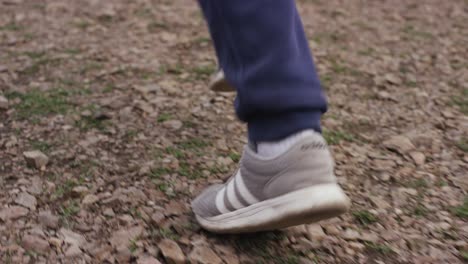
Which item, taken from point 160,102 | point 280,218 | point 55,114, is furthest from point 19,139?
point 280,218

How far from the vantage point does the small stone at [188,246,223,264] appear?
1291 millimetres

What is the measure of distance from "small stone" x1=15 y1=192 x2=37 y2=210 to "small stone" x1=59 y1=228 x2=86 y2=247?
0.15 metres

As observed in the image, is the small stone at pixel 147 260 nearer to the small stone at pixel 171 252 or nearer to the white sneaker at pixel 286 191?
the small stone at pixel 171 252

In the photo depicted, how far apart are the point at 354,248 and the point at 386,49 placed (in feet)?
5.38

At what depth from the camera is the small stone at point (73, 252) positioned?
1295 millimetres

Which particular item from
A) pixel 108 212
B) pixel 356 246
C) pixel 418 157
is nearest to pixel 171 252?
pixel 108 212

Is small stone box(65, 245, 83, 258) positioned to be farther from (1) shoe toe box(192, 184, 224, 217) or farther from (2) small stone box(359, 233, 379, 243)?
(2) small stone box(359, 233, 379, 243)

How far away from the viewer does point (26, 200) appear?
150cm

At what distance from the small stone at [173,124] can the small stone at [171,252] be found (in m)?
0.67

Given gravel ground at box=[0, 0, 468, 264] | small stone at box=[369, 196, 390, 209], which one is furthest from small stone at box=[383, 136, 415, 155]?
small stone at box=[369, 196, 390, 209]

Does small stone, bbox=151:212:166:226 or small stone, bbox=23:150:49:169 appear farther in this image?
small stone, bbox=23:150:49:169

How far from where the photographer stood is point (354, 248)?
140cm

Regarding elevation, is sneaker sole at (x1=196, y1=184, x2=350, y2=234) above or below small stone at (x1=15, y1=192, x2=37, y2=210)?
above

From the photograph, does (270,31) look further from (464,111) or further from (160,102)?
(464,111)
